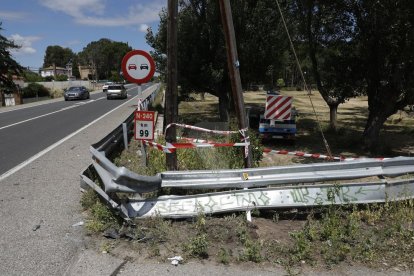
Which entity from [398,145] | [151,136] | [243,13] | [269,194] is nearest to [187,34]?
[243,13]

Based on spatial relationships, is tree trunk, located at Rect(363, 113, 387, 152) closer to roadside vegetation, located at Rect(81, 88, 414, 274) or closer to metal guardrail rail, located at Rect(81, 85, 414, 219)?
metal guardrail rail, located at Rect(81, 85, 414, 219)

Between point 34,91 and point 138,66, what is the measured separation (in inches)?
1868


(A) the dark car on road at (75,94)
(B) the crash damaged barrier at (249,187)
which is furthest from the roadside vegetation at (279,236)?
(A) the dark car on road at (75,94)

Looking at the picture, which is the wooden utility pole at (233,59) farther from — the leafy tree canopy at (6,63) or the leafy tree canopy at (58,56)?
the leafy tree canopy at (58,56)

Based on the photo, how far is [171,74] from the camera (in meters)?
6.85

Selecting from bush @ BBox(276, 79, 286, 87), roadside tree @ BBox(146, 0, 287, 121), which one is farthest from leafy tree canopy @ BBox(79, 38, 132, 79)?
roadside tree @ BBox(146, 0, 287, 121)

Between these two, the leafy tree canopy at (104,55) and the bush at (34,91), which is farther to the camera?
the leafy tree canopy at (104,55)

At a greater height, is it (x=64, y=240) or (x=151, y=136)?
(x=151, y=136)

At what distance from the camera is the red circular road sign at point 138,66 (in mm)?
7672

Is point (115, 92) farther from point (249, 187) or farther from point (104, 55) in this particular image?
point (104, 55)

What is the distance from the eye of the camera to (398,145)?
18.3 metres

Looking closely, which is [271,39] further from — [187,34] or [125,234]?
[125,234]

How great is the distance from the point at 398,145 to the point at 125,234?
16.4 m

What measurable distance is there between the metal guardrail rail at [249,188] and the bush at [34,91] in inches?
1799
